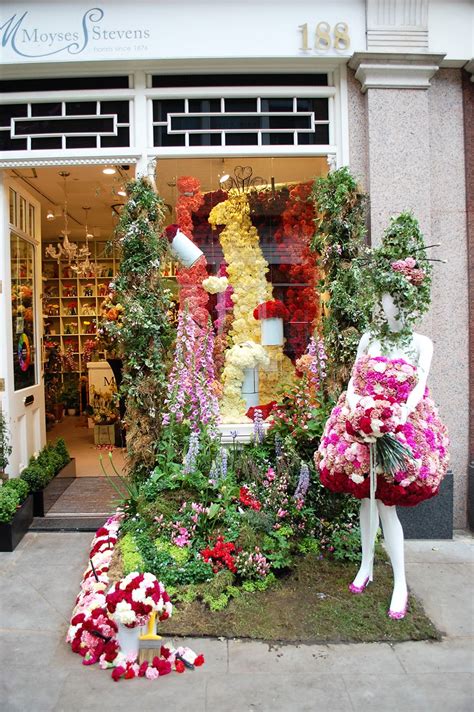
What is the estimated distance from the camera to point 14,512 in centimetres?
513

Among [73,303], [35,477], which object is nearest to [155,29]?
[35,477]

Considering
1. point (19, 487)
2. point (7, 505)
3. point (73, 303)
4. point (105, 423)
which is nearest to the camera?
point (7, 505)

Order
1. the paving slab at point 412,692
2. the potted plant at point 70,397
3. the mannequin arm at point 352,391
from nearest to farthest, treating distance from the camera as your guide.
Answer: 1. the paving slab at point 412,692
2. the mannequin arm at point 352,391
3. the potted plant at point 70,397

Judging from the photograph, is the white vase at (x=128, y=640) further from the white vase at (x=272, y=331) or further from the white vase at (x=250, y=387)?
the white vase at (x=272, y=331)

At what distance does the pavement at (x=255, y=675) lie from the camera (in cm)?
306

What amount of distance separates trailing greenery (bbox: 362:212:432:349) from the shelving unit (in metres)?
9.29

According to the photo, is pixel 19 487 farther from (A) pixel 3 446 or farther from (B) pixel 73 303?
(B) pixel 73 303

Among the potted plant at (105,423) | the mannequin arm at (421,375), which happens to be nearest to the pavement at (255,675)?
the mannequin arm at (421,375)

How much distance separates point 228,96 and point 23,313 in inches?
122

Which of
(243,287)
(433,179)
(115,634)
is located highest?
(433,179)

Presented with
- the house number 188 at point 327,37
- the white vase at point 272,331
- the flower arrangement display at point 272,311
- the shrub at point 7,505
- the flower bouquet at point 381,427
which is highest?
the house number 188 at point 327,37

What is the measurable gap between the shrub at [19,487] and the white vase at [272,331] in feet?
8.87

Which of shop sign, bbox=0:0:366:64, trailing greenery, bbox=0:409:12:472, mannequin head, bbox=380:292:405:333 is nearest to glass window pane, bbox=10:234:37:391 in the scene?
trailing greenery, bbox=0:409:12:472

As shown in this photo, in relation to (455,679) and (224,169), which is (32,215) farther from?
(455,679)
